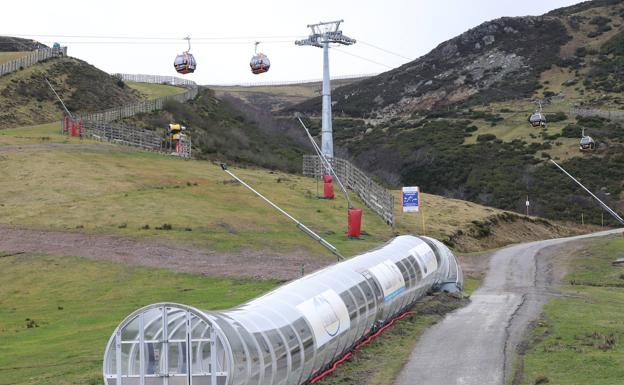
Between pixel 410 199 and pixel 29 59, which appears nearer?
pixel 410 199

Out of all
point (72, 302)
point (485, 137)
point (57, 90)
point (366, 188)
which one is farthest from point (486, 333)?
point (57, 90)

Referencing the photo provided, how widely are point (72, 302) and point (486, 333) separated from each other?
59.4 ft

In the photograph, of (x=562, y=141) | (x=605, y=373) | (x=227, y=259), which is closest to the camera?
(x=605, y=373)

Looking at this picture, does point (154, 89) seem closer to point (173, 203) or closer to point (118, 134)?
point (118, 134)

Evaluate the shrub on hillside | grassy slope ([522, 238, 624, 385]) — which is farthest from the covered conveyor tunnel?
the shrub on hillside

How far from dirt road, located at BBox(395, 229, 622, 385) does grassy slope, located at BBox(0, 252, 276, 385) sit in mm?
8606

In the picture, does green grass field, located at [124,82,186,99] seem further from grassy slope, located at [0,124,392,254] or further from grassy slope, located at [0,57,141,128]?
grassy slope, located at [0,124,392,254]

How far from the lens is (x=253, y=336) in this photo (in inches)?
723

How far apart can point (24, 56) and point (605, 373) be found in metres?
114

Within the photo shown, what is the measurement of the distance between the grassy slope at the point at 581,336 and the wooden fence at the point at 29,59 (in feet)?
285

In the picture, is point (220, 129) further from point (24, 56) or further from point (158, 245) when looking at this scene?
point (158, 245)

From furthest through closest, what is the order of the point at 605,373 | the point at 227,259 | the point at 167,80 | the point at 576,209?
the point at 167,80 → the point at 576,209 → the point at 227,259 → the point at 605,373

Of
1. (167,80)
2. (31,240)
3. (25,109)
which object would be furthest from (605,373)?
(167,80)

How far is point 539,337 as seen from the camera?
2786cm
